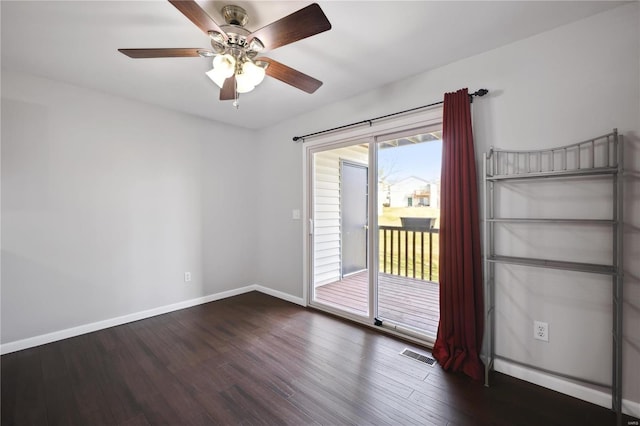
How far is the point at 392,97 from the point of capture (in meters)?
2.72

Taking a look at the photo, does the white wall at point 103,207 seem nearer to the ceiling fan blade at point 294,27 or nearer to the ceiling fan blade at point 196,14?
the ceiling fan blade at point 196,14

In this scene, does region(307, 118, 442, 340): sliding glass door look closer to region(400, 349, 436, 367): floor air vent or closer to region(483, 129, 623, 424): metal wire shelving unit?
region(400, 349, 436, 367): floor air vent

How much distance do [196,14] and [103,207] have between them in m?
2.47

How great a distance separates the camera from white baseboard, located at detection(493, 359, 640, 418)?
167 centimetres

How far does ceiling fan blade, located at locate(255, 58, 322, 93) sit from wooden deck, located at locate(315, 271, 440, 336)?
2.17m

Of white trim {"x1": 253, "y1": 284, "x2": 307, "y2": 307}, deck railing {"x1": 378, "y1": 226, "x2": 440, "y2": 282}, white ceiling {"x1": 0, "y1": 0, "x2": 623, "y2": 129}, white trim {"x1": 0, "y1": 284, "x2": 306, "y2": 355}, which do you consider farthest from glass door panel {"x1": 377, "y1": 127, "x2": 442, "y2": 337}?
white trim {"x1": 0, "y1": 284, "x2": 306, "y2": 355}

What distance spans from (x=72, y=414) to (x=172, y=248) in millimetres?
1925

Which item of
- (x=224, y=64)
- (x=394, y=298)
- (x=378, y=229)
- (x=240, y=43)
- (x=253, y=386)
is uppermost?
(x=240, y=43)

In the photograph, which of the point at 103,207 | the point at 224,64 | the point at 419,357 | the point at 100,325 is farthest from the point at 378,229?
the point at 100,325

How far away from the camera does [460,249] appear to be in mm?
2176

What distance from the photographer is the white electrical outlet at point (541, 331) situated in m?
1.94

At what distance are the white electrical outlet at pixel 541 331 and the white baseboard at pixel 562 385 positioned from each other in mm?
253

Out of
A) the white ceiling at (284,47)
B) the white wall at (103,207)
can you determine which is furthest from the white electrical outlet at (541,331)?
the white wall at (103,207)

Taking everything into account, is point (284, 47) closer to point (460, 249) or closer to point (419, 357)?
point (460, 249)
